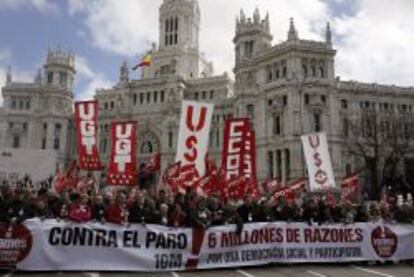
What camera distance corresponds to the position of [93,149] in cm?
2270

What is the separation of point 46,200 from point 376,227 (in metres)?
11.4

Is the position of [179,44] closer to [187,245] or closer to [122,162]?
[122,162]

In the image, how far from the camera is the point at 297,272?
15.5 metres

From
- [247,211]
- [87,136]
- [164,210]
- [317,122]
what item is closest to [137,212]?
[164,210]

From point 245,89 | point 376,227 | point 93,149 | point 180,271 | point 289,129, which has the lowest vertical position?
point 180,271

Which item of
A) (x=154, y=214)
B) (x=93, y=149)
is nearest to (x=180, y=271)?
(x=154, y=214)

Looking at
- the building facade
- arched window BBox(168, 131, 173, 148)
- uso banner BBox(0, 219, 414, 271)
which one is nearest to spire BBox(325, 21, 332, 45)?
the building facade

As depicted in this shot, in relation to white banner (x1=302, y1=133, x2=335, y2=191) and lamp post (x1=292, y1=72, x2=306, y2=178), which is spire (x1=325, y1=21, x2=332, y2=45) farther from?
white banner (x1=302, y1=133, x2=335, y2=191)

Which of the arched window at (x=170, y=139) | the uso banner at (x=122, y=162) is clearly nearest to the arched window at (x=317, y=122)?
the arched window at (x=170, y=139)

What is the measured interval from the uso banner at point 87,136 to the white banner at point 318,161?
40.3ft

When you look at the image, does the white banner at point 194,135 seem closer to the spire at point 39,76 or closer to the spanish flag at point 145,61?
the spanish flag at point 145,61

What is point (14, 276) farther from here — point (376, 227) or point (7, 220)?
point (376, 227)

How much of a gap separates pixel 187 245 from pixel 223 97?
6986 centimetres

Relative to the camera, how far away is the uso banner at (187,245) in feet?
47.5
